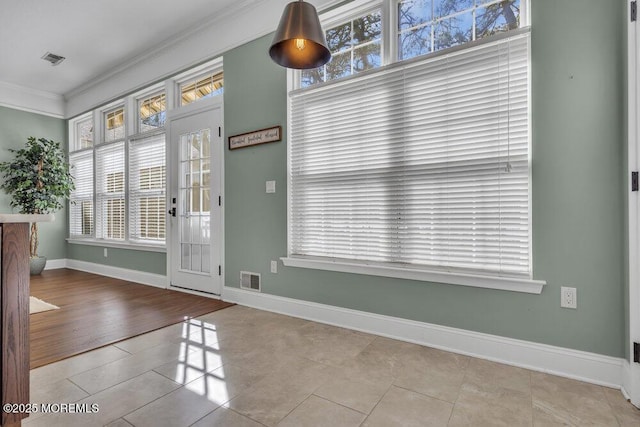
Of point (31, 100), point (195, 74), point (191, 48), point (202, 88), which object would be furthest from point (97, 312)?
point (31, 100)

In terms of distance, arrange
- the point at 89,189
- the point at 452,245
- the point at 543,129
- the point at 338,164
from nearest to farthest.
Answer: the point at 543,129 < the point at 452,245 < the point at 338,164 < the point at 89,189

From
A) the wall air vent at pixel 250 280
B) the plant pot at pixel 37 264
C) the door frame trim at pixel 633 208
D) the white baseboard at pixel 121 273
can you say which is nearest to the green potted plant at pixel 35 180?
the plant pot at pixel 37 264

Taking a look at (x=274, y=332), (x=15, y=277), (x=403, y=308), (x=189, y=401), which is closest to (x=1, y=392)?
(x=15, y=277)

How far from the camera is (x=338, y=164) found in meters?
2.72

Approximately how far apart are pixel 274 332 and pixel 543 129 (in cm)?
224

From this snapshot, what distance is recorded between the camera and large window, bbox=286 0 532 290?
2.03 meters

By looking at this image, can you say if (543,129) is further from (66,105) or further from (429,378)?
(66,105)

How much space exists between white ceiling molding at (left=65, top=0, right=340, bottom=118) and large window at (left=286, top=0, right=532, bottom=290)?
84cm

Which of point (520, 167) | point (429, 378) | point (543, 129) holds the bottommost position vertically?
point (429, 378)

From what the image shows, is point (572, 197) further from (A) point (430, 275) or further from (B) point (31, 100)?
(B) point (31, 100)

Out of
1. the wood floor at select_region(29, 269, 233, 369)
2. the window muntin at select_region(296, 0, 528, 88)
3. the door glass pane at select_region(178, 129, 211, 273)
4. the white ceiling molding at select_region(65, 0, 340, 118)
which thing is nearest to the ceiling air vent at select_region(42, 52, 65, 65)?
the white ceiling molding at select_region(65, 0, 340, 118)

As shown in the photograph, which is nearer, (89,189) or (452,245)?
(452,245)

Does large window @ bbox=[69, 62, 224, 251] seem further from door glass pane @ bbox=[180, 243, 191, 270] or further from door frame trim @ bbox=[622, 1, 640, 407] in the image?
door frame trim @ bbox=[622, 1, 640, 407]

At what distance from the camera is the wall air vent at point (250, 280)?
10.5 feet
